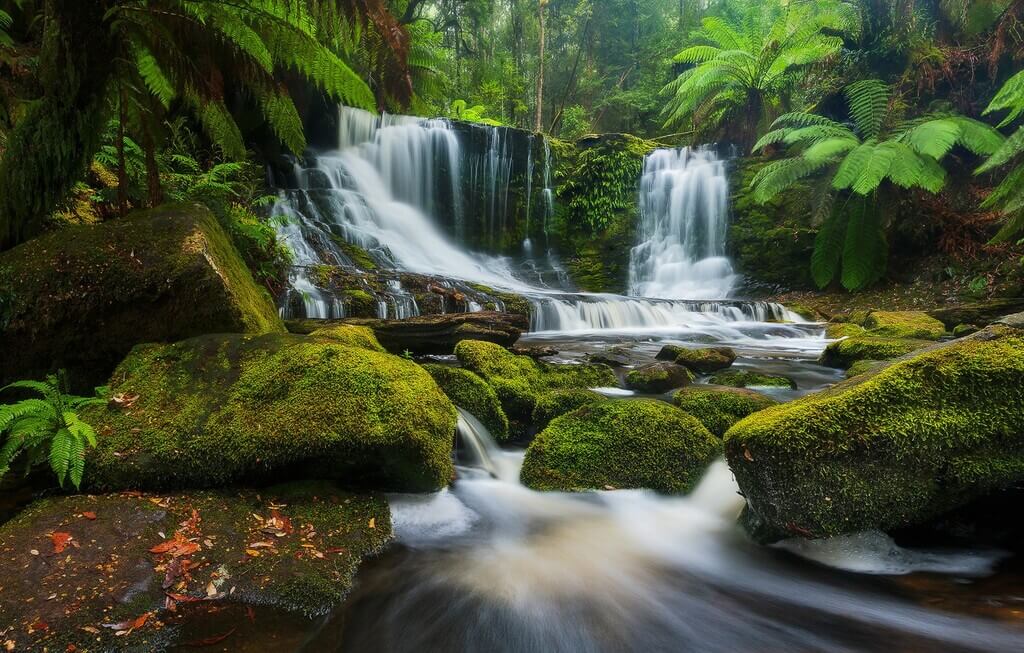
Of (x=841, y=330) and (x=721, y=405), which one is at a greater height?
(x=841, y=330)

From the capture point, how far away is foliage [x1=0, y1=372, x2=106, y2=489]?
2102mm

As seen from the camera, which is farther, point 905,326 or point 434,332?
point 905,326

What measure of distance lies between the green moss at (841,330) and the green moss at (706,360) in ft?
11.5

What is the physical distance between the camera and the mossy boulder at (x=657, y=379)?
16.8ft

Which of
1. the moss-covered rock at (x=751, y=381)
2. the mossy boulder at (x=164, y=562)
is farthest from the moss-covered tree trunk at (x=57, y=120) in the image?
the moss-covered rock at (x=751, y=381)

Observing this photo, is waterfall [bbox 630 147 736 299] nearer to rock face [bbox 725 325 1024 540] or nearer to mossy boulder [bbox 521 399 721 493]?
mossy boulder [bbox 521 399 721 493]

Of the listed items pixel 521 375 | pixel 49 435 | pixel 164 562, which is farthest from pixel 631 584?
pixel 49 435

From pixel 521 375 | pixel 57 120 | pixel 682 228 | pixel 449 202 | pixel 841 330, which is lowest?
pixel 521 375

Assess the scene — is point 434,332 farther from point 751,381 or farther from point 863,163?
point 863,163

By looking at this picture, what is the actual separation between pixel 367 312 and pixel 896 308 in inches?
380

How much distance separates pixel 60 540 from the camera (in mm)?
1902

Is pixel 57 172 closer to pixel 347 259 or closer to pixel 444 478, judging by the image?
pixel 444 478

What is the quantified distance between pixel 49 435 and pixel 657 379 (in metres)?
4.41

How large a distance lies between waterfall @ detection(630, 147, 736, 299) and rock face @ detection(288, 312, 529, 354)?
8.65 meters
